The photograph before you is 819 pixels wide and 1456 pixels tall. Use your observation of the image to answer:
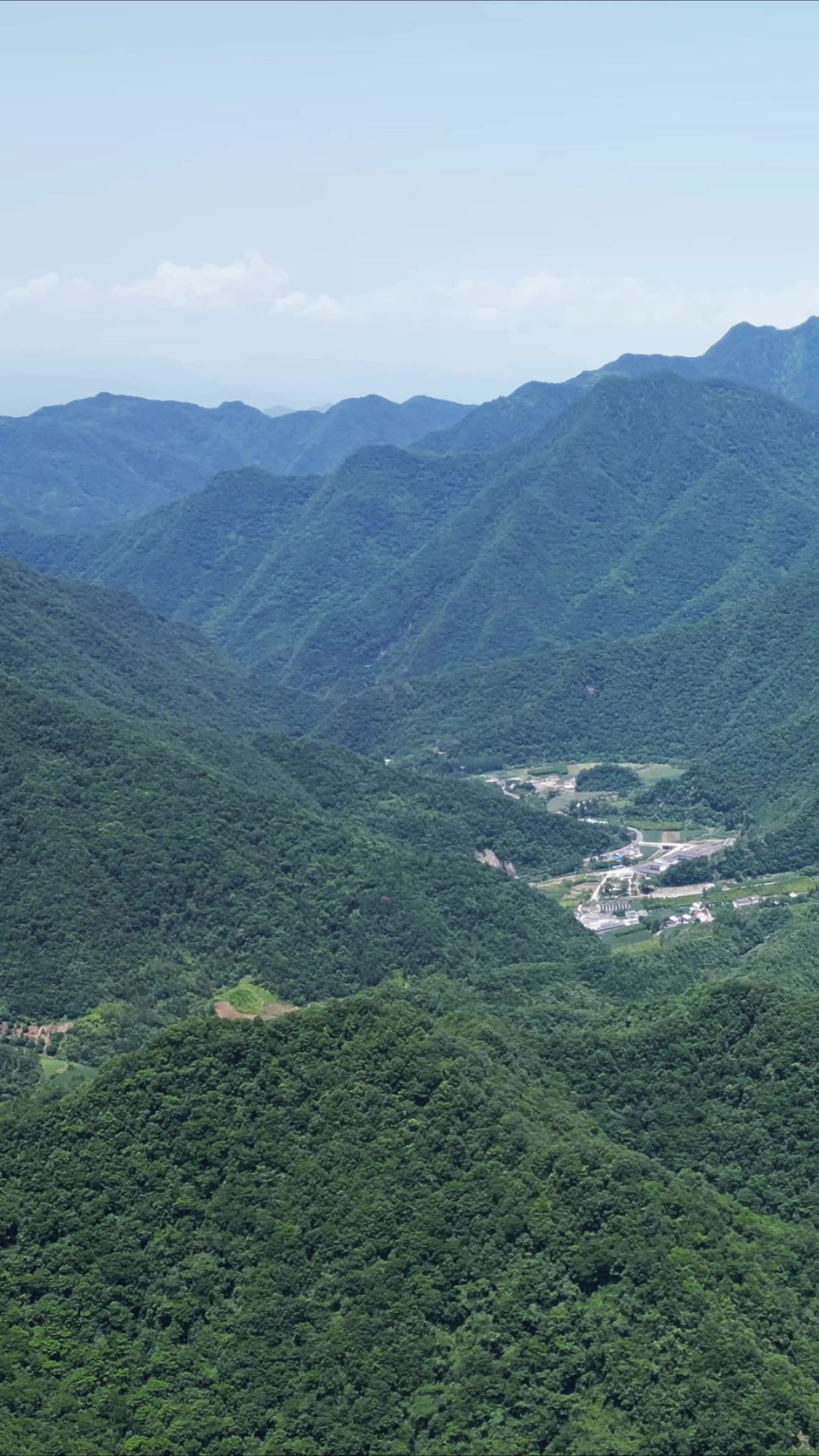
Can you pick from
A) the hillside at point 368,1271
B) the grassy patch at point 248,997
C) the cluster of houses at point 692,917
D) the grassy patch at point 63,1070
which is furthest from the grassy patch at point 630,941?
the hillside at point 368,1271

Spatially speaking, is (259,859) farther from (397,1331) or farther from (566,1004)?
(397,1331)

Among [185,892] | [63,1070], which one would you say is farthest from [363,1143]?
[185,892]

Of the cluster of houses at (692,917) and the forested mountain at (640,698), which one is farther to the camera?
the forested mountain at (640,698)

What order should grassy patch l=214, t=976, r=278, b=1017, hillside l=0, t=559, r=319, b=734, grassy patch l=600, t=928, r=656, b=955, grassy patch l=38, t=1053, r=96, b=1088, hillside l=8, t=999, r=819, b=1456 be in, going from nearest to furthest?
hillside l=8, t=999, r=819, b=1456
grassy patch l=38, t=1053, r=96, b=1088
grassy patch l=214, t=976, r=278, b=1017
grassy patch l=600, t=928, r=656, b=955
hillside l=0, t=559, r=319, b=734

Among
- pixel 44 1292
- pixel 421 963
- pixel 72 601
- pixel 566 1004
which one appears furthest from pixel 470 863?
pixel 72 601

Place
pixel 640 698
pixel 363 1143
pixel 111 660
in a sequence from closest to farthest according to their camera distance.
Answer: pixel 363 1143 → pixel 111 660 → pixel 640 698

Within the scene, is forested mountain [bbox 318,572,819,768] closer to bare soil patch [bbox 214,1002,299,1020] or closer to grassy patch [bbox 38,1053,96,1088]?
bare soil patch [bbox 214,1002,299,1020]

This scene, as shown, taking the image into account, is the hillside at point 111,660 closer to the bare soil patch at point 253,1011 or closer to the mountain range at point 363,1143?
the mountain range at point 363,1143

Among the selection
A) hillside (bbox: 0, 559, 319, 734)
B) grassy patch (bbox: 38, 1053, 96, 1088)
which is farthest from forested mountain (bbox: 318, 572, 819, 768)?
grassy patch (bbox: 38, 1053, 96, 1088)

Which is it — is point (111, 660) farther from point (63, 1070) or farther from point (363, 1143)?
point (363, 1143)
